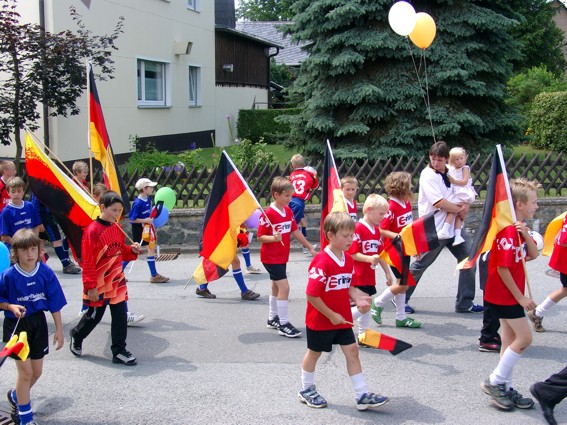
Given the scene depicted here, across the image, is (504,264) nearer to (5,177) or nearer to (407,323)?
(407,323)

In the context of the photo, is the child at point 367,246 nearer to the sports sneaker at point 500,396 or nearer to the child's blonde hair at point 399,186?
the child's blonde hair at point 399,186

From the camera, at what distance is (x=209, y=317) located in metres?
7.48

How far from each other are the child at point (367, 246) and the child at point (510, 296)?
1.23 meters

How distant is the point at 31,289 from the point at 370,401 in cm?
258

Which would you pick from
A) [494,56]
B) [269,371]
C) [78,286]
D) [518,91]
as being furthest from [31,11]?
[518,91]

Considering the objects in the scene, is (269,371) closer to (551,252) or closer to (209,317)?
(209,317)

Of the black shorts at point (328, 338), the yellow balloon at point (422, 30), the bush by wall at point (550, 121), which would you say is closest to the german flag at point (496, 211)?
the black shorts at point (328, 338)

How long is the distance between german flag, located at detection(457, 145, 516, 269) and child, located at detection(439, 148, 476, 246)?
1913 millimetres

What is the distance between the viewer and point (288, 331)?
665 cm

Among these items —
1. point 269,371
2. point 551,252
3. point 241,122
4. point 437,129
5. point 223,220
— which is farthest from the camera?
point 241,122

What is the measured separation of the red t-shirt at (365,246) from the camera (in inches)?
245

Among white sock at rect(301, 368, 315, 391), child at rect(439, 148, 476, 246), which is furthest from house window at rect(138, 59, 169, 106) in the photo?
white sock at rect(301, 368, 315, 391)

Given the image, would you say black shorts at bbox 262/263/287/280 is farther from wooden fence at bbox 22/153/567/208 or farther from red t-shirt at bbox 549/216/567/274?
wooden fence at bbox 22/153/567/208

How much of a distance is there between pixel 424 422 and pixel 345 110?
10.7 metres
